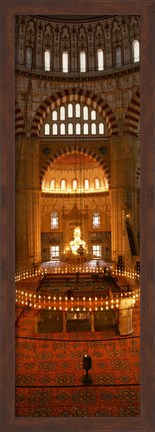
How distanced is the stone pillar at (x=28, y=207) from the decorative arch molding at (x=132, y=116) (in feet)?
13.5

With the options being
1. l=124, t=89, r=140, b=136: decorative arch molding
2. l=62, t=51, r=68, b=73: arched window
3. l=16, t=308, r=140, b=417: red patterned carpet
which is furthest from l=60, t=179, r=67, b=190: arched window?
l=16, t=308, r=140, b=417: red patterned carpet

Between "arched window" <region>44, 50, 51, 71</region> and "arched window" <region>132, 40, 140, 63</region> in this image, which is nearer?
"arched window" <region>132, 40, 140, 63</region>

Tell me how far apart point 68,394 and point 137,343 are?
114 inches

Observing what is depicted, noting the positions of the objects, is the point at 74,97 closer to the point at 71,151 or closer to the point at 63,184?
the point at 71,151

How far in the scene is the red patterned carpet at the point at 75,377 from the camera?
4.92 meters

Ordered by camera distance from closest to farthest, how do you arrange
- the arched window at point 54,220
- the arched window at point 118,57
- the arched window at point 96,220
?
the arched window at point 118,57 < the arched window at point 96,220 < the arched window at point 54,220

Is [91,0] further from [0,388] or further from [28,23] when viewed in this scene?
[28,23]

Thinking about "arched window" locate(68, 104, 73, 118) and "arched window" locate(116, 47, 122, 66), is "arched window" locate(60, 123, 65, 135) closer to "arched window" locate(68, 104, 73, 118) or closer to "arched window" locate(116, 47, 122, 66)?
"arched window" locate(68, 104, 73, 118)

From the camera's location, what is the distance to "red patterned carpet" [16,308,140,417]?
492cm

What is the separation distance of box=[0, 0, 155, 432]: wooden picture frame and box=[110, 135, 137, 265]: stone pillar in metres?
14.2

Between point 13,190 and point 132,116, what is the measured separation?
15074 millimetres

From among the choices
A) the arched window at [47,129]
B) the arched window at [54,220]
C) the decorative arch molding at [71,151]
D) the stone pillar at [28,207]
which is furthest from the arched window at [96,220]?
the stone pillar at [28,207]

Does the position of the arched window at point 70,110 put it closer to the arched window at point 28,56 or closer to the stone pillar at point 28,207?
the stone pillar at point 28,207

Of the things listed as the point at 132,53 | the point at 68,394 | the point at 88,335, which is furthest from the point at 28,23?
the point at 68,394
